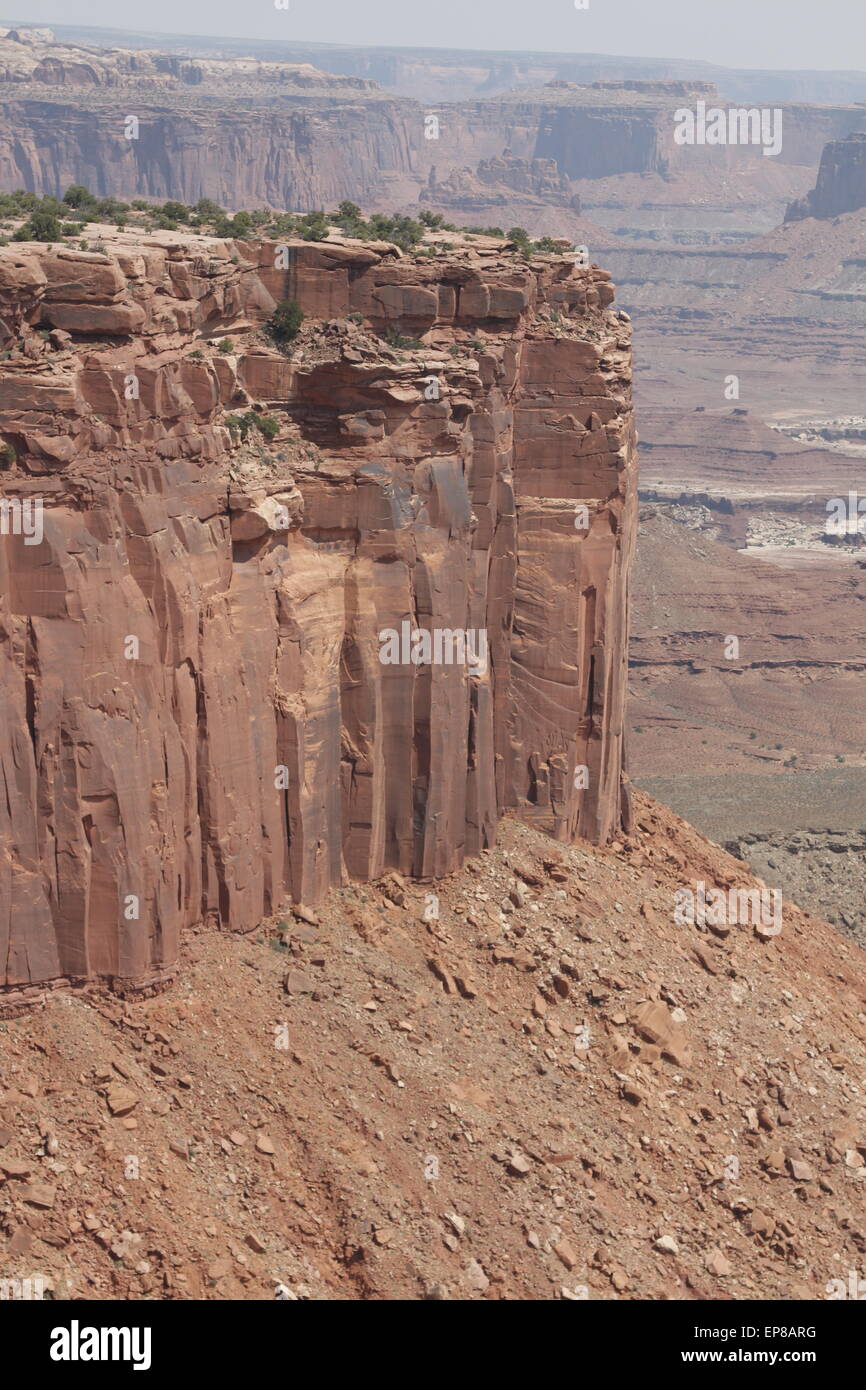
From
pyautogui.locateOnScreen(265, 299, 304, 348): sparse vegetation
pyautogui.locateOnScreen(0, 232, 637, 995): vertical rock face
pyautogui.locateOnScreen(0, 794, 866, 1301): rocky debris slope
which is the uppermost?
pyautogui.locateOnScreen(265, 299, 304, 348): sparse vegetation

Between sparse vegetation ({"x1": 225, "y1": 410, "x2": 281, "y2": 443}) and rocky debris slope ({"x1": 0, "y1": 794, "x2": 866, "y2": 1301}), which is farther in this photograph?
sparse vegetation ({"x1": 225, "y1": 410, "x2": 281, "y2": 443})

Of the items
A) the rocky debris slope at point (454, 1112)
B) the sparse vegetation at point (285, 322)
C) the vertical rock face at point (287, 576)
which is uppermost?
the sparse vegetation at point (285, 322)

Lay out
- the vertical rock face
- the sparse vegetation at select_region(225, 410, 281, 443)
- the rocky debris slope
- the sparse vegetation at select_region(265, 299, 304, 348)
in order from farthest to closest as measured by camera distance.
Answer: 1. the sparse vegetation at select_region(265, 299, 304, 348)
2. the sparse vegetation at select_region(225, 410, 281, 443)
3. the vertical rock face
4. the rocky debris slope

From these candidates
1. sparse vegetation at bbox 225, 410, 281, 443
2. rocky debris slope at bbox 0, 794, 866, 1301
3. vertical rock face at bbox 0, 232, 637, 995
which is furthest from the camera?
sparse vegetation at bbox 225, 410, 281, 443

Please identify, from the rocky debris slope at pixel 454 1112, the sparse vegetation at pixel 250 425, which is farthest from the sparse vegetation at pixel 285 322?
the rocky debris slope at pixel 454 1112

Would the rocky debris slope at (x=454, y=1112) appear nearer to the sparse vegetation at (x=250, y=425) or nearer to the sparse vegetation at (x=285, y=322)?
the sparse vegetation at (x=250, y=425)

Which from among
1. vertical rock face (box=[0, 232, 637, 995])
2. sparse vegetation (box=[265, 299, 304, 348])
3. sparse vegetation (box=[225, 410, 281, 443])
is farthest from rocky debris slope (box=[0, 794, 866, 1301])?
sparse vegetation (box=[265, 299, 304, 348])

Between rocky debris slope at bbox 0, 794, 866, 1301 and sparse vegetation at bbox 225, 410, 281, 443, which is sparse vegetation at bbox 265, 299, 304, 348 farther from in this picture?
rocky debris slope at bbox 0, 794, 866, 1301
